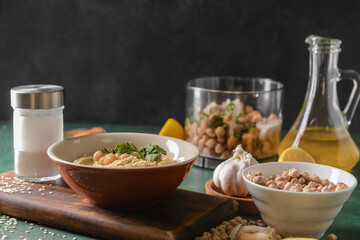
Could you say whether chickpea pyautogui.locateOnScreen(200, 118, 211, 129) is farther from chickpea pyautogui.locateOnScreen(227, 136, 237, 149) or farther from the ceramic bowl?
the ceramic bowl

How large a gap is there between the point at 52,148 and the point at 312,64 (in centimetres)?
73

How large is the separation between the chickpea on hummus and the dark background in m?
0.90

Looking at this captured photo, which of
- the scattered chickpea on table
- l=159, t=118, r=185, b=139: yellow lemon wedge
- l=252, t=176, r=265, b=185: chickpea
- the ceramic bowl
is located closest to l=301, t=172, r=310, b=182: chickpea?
the scattered chickpea on table

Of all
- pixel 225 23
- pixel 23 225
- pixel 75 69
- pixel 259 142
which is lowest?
pixel 23 225

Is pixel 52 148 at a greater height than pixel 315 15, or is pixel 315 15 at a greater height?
pixel 315 15

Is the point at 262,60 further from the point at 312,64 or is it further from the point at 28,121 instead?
the point at 28,121

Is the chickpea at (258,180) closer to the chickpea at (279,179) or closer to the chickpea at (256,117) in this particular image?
the chickpea at (279,179)

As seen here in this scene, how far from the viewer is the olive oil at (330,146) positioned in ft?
4.32

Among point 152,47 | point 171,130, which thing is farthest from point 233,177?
point 152,47

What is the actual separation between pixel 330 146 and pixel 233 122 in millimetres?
263

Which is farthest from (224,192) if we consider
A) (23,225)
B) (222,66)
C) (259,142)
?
(222,66)

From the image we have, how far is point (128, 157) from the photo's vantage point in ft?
3.27

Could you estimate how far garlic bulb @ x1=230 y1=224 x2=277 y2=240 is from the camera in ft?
2.86

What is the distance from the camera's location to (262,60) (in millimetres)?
1876
